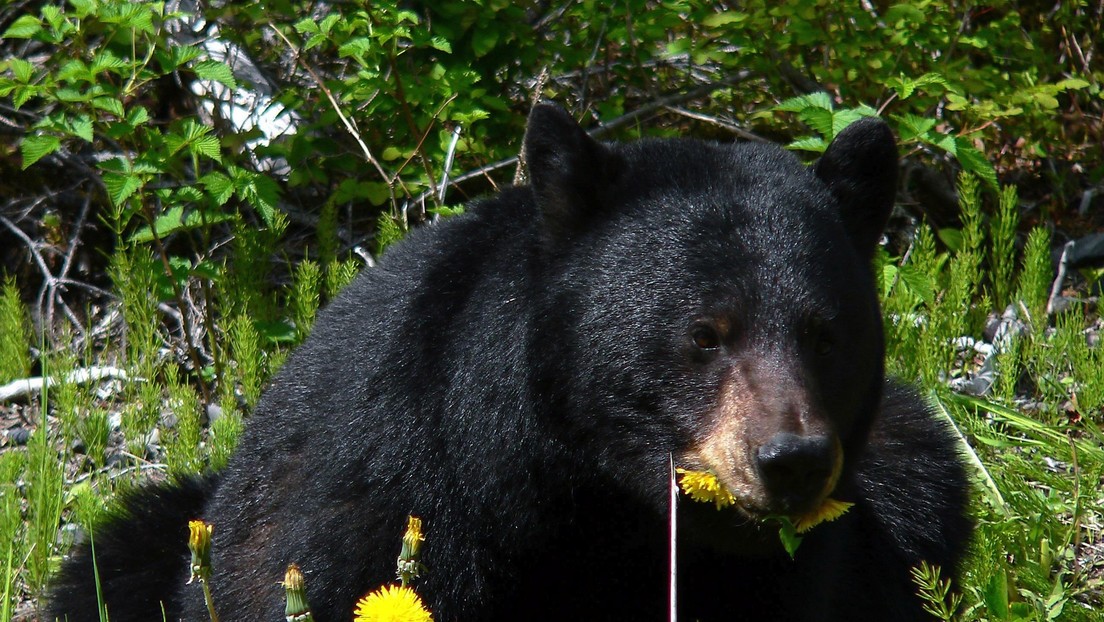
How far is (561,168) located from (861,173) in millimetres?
851

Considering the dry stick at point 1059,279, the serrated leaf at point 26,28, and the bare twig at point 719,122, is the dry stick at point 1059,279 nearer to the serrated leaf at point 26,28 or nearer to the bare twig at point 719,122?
the bare twig at point 719,122

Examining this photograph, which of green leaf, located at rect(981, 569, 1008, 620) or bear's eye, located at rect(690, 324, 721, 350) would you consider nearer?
bear's eye, located at rect(690, 324, 721, 350)

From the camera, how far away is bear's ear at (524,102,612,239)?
312 centimetres

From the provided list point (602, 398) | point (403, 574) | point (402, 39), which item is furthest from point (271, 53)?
point (403, 574)

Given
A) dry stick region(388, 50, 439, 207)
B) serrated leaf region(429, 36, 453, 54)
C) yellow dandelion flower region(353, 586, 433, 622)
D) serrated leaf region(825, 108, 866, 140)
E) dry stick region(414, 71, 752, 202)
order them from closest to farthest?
yellow dandelion flower region(353, 586, 433, 622), serrated leaf region(825, 108, 866, 140), serrated leaf region(429, 36, 453, 54), dry stick region(388, 50, 439, 207), dry stick region(414, 71, 752, 202)

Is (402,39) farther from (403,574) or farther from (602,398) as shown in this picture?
(403,574)

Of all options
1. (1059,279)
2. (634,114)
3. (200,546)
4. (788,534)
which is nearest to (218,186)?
(634,114)

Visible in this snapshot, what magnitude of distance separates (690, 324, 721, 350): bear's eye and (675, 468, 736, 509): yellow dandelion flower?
296 mm

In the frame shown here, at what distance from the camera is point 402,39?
18.2ft

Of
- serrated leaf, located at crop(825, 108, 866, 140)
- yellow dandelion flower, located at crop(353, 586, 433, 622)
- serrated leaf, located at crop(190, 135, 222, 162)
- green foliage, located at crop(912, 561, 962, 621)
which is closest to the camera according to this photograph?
yellow dandelion flower, located at crop(353, 586, 433, 622)

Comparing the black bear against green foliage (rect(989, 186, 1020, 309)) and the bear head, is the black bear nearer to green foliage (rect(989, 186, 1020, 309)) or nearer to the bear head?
the bear head

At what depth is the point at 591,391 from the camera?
3.04 m

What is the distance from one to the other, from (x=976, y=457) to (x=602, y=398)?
1788mm

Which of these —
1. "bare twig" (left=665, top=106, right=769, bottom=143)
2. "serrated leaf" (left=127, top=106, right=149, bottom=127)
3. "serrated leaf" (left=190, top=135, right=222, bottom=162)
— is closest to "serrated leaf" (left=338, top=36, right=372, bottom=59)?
"serrated leaf" (left=190, top=135, right=222, bottom=162)
